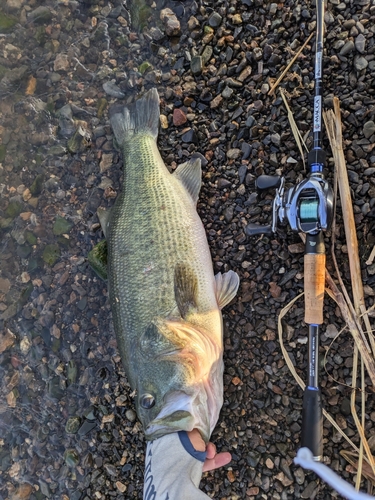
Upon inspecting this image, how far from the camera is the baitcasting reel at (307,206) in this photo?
2.68m

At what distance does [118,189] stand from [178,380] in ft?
5.68

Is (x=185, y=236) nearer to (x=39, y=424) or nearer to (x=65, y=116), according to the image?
(x=65, y=116)

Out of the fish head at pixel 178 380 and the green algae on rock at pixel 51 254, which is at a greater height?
the green algae on rock at pixel 51 254

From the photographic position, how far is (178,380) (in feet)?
8.33

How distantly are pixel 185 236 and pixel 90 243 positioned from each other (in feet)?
3.26

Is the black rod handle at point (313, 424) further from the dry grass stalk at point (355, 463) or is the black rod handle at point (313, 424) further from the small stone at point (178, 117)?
the small stone at point (178, 117)

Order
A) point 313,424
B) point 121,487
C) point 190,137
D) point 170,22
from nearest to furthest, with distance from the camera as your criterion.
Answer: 1. point 313,424
2. point 121,487
3. point 190,137
4. point 170,22

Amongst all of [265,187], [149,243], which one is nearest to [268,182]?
[265,187]

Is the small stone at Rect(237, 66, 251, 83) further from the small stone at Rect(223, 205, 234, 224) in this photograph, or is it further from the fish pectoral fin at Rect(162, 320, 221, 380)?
the fish pectoral fin at Rect(162, 320, 221, 380)

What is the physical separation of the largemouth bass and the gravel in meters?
0.26

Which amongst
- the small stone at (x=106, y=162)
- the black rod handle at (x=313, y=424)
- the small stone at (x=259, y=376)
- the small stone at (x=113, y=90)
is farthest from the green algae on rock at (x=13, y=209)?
the black rod handle at (x=313, y=424)

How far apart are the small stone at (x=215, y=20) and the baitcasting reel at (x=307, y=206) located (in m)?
1.48

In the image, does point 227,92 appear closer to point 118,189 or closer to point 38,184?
point 118,189

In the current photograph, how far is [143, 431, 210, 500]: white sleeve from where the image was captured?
2.43 metres
